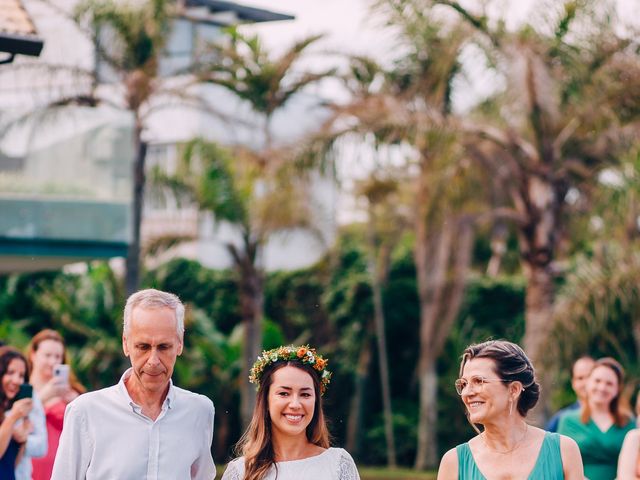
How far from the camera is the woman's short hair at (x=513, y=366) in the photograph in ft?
19.1

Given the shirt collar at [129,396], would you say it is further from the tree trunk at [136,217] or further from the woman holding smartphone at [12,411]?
the tree trunk at [136,217]

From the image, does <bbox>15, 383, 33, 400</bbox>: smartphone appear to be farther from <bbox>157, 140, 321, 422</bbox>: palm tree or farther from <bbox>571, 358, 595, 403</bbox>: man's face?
<bbox>157, 140, 321, 422</bbox>: palm tree

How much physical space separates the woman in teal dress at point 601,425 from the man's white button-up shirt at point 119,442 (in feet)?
17.3

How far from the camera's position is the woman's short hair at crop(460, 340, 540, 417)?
583 cm

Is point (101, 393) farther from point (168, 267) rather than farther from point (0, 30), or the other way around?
point (168, 267)

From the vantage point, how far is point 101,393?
5.51 m

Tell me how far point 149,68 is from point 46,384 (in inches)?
490

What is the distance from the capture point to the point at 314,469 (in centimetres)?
591

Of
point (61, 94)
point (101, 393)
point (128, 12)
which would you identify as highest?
point (128, 12)

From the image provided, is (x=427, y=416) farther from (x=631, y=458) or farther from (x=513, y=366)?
(x=513, y=366)

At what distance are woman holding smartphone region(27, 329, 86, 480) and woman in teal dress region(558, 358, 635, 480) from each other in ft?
12.5

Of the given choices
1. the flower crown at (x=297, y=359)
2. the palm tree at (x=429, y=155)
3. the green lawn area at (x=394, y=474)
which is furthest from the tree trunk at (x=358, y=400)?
the flower crown at (x=297, y=359)

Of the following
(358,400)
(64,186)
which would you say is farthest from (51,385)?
(358,400)

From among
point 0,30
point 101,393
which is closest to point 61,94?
point 0,30
